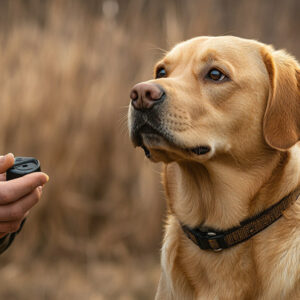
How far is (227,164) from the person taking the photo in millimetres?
3000

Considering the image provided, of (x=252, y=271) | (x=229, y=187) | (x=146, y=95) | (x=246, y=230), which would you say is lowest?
(x=252, y=271)

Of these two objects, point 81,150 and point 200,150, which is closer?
point 200,150

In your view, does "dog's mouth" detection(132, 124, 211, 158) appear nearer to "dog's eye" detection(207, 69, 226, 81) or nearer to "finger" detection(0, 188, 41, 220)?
"dog's eye" detection(207, 69, 226, 81)

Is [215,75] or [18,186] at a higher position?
[215,75]

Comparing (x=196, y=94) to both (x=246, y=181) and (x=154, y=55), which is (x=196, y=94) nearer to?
(x=246, y=181)

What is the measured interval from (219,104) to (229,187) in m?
0.45

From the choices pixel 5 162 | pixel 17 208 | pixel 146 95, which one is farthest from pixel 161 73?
pixel 17 208

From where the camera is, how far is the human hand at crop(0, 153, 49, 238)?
2363 mm

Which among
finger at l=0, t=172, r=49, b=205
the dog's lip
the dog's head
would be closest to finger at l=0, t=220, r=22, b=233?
finger at l=0, t=172, r=49, b=205

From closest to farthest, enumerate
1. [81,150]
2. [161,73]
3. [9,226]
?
[9,226] → [161,73] → [81,150]

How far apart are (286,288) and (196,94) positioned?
1.06 m

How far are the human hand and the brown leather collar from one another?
0.93 meters

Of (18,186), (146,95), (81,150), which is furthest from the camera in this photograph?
(81,150)

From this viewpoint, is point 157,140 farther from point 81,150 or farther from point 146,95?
point 81,150
